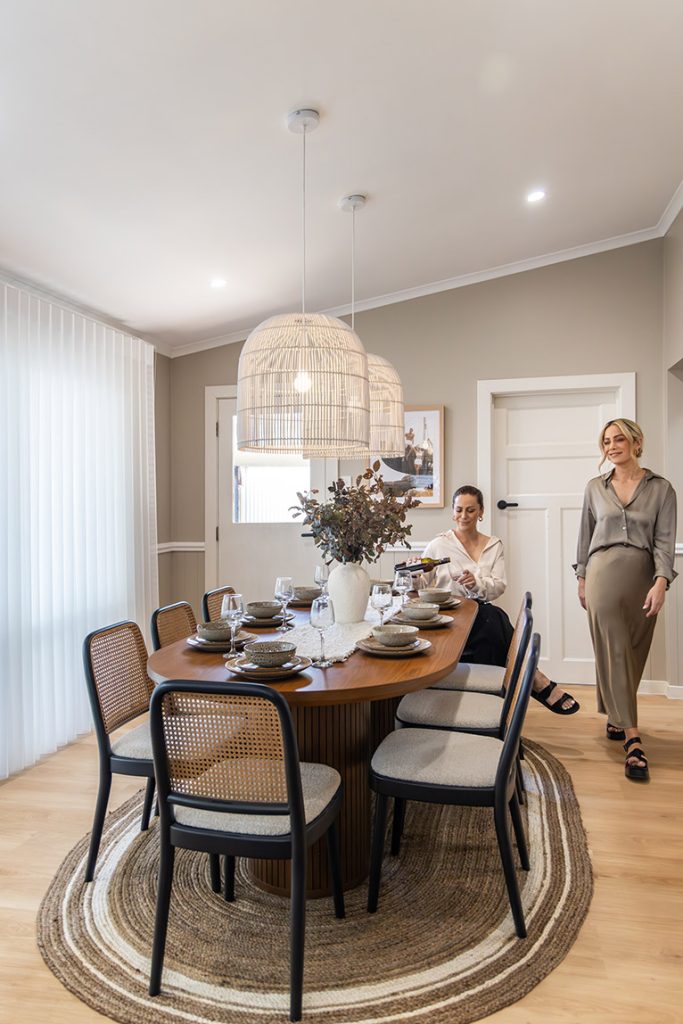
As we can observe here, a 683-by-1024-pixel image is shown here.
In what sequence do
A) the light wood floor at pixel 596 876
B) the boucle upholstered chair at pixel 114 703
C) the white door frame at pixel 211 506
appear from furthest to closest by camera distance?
the white door frame at pixel 211 506 → the boucle upholstered chair at pixel 114 703 → the light wood floor at pixel 596 876

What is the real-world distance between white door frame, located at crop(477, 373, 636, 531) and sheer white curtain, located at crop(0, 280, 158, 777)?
7.18 feet

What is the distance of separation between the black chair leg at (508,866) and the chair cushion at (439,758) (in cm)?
9

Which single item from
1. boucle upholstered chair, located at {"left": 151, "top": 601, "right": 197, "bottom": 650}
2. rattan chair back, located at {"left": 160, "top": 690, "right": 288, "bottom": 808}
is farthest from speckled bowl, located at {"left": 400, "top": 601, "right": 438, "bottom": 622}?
rattan chair back, located at {"left": 160, "top": 690, "right": 288, "bottom": 808}

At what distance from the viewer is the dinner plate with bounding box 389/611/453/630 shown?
9.23 ft

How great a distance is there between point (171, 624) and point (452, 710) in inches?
45.2

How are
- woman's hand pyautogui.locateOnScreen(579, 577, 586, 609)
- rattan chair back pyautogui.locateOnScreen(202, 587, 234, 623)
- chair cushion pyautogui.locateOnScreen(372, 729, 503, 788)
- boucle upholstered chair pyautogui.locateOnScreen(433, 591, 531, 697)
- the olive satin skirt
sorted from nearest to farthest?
chair cushion pyautogui.locateOnScreen(372, 729, 503, 788)
boucle upholstered chair pyautogui.locateOnScreen(433, 591, 531, 697)
rattan chair back pyautogui.locateOnScreen(202, 587, 234, 623)
the olive satin skirt
woman's hand pyautogui.locateOnScreen(579, 577, 586, 609)

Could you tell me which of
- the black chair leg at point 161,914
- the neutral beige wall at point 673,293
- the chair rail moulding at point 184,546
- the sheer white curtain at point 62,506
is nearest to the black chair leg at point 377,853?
the black chair leg at point 161,914

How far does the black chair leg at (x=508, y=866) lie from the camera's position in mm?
2016

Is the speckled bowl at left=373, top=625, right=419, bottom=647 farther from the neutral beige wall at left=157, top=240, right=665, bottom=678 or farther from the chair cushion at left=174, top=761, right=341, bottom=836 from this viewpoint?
the neutral beige wall at left=157, top=240, right=665, bottom=678

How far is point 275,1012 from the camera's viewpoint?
5.86ft

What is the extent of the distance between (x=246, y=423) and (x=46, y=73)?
1223mm

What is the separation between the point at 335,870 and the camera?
7.02 ft

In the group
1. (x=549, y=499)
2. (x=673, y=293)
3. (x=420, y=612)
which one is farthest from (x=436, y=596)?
(x=673, y=293)

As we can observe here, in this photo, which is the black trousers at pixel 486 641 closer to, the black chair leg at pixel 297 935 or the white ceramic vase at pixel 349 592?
the white ceramic vase at pixel 349 592
